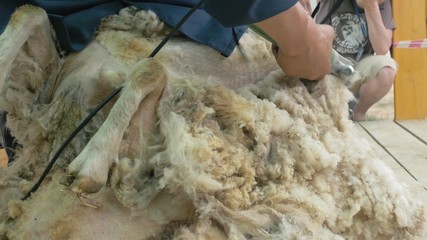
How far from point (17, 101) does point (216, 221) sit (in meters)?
0.40

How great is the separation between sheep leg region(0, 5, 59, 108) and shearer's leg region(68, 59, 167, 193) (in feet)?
0.69

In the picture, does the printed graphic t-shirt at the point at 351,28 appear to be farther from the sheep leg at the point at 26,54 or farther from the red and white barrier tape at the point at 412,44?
the sheep leg at the point at 26,54

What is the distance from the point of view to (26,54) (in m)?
0.95

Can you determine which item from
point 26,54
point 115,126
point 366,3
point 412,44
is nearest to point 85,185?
point 115,126

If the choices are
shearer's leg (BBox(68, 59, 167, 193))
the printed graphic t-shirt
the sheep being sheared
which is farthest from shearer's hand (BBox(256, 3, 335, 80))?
the printed graphic t-shirt

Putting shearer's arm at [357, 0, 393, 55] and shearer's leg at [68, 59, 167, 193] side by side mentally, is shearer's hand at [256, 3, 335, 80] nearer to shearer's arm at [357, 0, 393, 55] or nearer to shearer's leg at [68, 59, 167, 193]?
shearer's leg at [68, 59, 167, 193]

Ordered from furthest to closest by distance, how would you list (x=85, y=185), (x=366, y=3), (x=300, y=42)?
1. (x=366, y=3)
2. (x=300, y=42)
3. (x=85, y=185)

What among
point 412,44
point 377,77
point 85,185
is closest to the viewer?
point 85,185

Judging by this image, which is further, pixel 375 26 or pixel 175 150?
pixel 375 26

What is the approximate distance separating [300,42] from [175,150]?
286 mm

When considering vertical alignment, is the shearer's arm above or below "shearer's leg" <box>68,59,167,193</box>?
below

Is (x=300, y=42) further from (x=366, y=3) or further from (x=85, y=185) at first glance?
(x=366, y=3)

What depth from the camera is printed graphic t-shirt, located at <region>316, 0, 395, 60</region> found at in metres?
3.16

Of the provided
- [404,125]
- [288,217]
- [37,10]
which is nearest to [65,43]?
[37,10]
